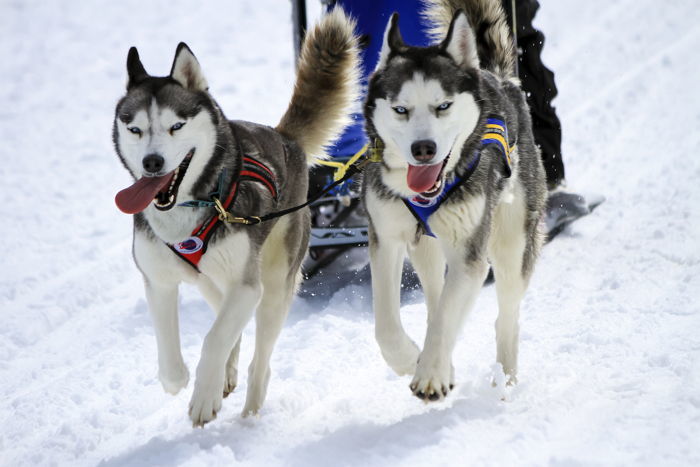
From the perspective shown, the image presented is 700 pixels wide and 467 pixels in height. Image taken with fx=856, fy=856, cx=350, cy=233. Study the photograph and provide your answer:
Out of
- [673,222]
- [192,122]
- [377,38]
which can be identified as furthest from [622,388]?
[377,38]

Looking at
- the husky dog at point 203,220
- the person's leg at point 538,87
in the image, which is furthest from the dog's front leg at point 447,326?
the person's leg at point 538,87

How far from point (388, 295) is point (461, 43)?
0.84 m

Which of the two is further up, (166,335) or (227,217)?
(227,217)

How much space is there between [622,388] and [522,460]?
0.68 m

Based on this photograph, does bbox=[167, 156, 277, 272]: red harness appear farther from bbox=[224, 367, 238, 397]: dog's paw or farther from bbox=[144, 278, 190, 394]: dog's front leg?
bbox=[224, 367, 238, 397]: dog's paw

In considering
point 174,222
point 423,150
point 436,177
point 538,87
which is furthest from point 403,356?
point 538,87

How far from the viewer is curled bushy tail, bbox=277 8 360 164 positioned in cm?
321

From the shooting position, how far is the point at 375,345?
3.58m

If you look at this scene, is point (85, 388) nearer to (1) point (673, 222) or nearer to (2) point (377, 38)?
(2) point (377, 38)

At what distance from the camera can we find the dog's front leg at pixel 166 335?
107 inches

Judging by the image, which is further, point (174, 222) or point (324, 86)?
point (324, 86)

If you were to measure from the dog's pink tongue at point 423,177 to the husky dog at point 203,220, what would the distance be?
571 millimetres

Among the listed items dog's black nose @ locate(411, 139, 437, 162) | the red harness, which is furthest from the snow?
dog's black nose @ locate(411, 139, 437, 162)

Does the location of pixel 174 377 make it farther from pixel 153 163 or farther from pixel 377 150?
pixel 377 150
